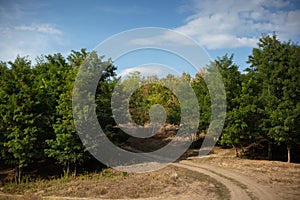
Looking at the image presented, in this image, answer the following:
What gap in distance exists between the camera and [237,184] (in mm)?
21016

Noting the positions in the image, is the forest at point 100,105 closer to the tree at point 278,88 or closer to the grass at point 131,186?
the tree at point 278,88

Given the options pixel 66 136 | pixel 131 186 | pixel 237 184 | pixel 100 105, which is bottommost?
pixel 131 186

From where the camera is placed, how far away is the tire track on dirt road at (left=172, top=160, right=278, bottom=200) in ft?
57.9

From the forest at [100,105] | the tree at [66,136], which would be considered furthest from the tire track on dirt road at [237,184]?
the tree at [66,136]

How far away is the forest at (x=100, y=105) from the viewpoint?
27484mm

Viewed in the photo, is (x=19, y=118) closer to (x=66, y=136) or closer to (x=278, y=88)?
(x=66, y=136)

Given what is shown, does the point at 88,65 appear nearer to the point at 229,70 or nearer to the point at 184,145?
the point at 229,70

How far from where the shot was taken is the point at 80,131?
28094mm

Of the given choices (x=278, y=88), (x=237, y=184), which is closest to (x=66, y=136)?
(x=237, y=184)

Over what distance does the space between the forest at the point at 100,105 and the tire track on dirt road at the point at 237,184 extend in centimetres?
596

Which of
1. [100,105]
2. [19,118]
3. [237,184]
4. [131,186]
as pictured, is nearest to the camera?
[237,184]

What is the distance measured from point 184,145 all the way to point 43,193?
29.8 metres

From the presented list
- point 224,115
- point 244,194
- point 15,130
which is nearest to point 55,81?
point 15,130

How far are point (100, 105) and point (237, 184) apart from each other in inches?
686
